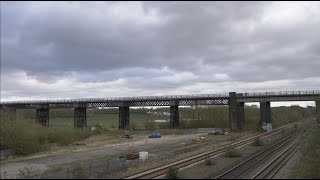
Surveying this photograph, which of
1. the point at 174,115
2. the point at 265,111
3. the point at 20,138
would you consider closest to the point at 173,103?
the point at 174,115

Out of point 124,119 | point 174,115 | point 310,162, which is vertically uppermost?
point 174,115

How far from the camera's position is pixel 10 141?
4731 cm

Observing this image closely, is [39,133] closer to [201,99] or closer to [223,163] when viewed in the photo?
[223,163]

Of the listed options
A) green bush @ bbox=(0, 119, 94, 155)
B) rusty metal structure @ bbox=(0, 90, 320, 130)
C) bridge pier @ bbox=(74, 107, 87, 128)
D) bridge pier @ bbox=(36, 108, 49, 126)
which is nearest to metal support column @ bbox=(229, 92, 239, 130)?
rusty metal structure @ bbox=(0, 90, 320, 130)

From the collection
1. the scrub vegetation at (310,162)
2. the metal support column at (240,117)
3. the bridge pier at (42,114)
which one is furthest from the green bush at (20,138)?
the bridge pier at (42,114)

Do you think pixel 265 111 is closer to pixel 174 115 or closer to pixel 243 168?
pixel 174 115

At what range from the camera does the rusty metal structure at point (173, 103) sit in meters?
88.0

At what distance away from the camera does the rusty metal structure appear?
289 feet

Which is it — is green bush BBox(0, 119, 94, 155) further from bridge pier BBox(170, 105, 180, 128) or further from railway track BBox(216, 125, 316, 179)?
bridge pier BBox(170, 105, 180, 128)

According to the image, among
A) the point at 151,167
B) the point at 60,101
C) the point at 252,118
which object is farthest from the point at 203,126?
the point at 151,167

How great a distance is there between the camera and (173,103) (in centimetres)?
A: 9775

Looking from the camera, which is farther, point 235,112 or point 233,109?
point 233,109

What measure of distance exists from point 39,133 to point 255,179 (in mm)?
42285

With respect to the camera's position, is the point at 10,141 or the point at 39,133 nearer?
the point at 10,141
